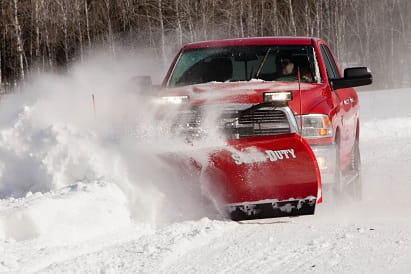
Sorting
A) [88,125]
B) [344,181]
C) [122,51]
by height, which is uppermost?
[88,125]

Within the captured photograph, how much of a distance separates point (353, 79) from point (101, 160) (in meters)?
2.37

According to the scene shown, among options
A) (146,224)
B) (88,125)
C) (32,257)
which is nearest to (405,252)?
(146,224)

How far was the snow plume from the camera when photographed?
6047mm

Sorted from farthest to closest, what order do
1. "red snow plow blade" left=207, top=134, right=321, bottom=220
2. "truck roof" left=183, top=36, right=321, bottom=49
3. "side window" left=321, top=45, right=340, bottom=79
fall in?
"side window" left=321, top=45, right=340, bottom=79
"truck roof" left=183, top=36, right=321, bottom=49
"red snow plow blade" left=207, top=134, right=321, bottom=220

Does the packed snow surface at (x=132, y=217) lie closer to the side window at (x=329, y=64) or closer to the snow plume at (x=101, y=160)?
the snow plume at (x=101, y=160)

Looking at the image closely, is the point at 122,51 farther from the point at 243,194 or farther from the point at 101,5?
the point at 243,194

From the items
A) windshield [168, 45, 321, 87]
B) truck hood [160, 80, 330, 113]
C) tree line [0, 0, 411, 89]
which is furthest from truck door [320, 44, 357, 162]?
tree line [0, 0, 411, 89]

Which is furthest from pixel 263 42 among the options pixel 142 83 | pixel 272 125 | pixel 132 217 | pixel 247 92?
pixel 132 217

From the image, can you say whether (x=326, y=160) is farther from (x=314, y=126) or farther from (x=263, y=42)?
(x=263, y=42)

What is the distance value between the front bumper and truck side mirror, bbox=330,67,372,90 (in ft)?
3.21

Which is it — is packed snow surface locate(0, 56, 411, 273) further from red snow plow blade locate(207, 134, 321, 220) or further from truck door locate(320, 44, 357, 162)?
truck door locate(320, 44, 357, 162)

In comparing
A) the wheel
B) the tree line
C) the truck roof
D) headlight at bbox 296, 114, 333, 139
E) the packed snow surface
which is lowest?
the tree line

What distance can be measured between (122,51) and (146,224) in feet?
132

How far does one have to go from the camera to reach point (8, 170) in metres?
7.87
